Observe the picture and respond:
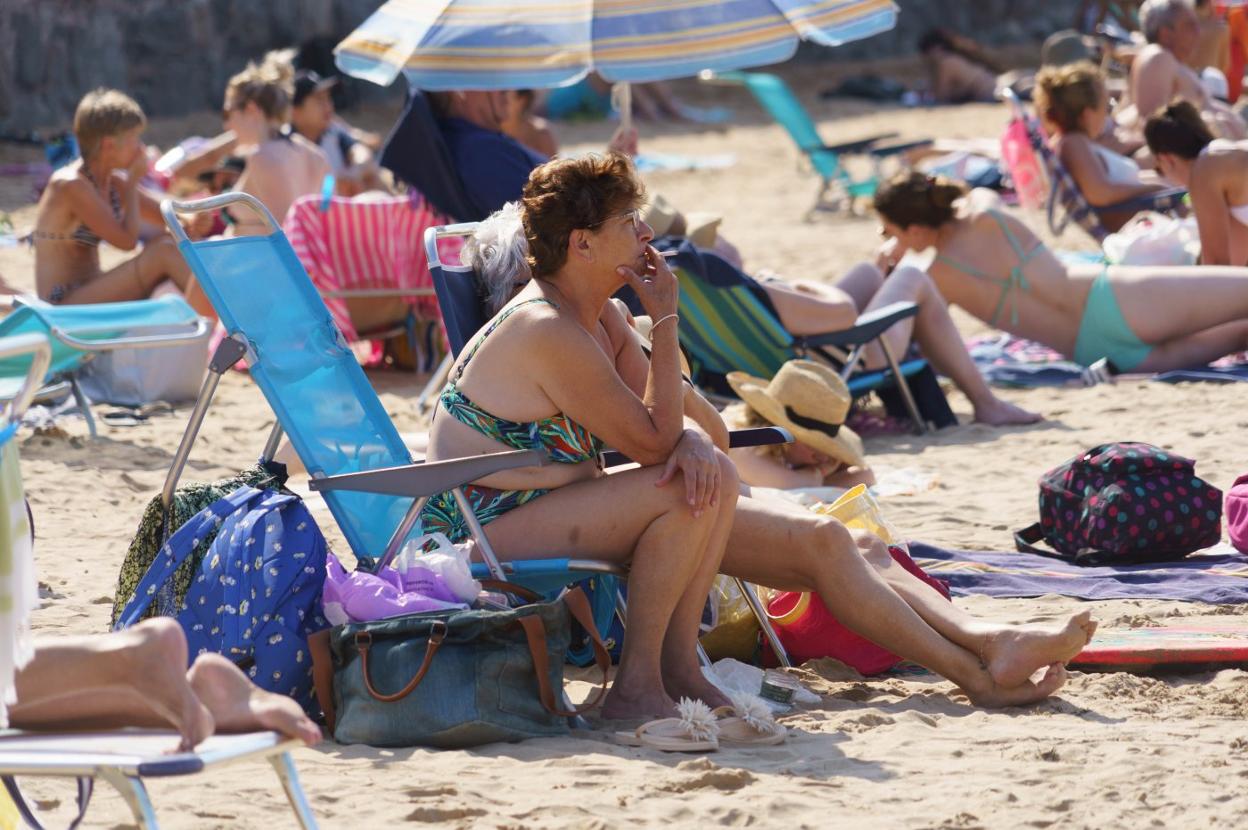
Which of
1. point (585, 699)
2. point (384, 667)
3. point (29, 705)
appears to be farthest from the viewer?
point (585, 699)

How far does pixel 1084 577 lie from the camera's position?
440 cm

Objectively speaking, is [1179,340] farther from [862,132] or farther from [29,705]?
[862,132]

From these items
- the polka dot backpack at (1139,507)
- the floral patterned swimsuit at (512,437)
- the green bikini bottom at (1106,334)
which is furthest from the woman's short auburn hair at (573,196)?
the green bikini bottom at (1106,334)

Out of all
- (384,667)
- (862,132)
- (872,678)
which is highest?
(384,667)

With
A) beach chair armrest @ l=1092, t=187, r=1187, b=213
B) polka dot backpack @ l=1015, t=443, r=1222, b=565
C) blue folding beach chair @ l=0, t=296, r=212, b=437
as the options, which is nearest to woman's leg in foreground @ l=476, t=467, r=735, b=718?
polka dot backpack @ l=1015, t=443, r=1222, b=565

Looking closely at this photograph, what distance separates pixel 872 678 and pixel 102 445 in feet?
11.4

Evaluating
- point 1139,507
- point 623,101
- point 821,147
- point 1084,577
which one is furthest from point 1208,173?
point 821,147

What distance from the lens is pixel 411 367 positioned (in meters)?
7.85

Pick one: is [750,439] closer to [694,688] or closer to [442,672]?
[694,688]

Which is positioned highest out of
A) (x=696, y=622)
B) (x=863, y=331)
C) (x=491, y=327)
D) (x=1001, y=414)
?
(x=491, y=327)

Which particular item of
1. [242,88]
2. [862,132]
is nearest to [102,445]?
[242,88]

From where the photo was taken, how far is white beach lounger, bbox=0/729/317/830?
217 cm

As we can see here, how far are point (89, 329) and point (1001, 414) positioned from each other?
330 cm

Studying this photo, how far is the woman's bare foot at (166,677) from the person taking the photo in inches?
89.9
